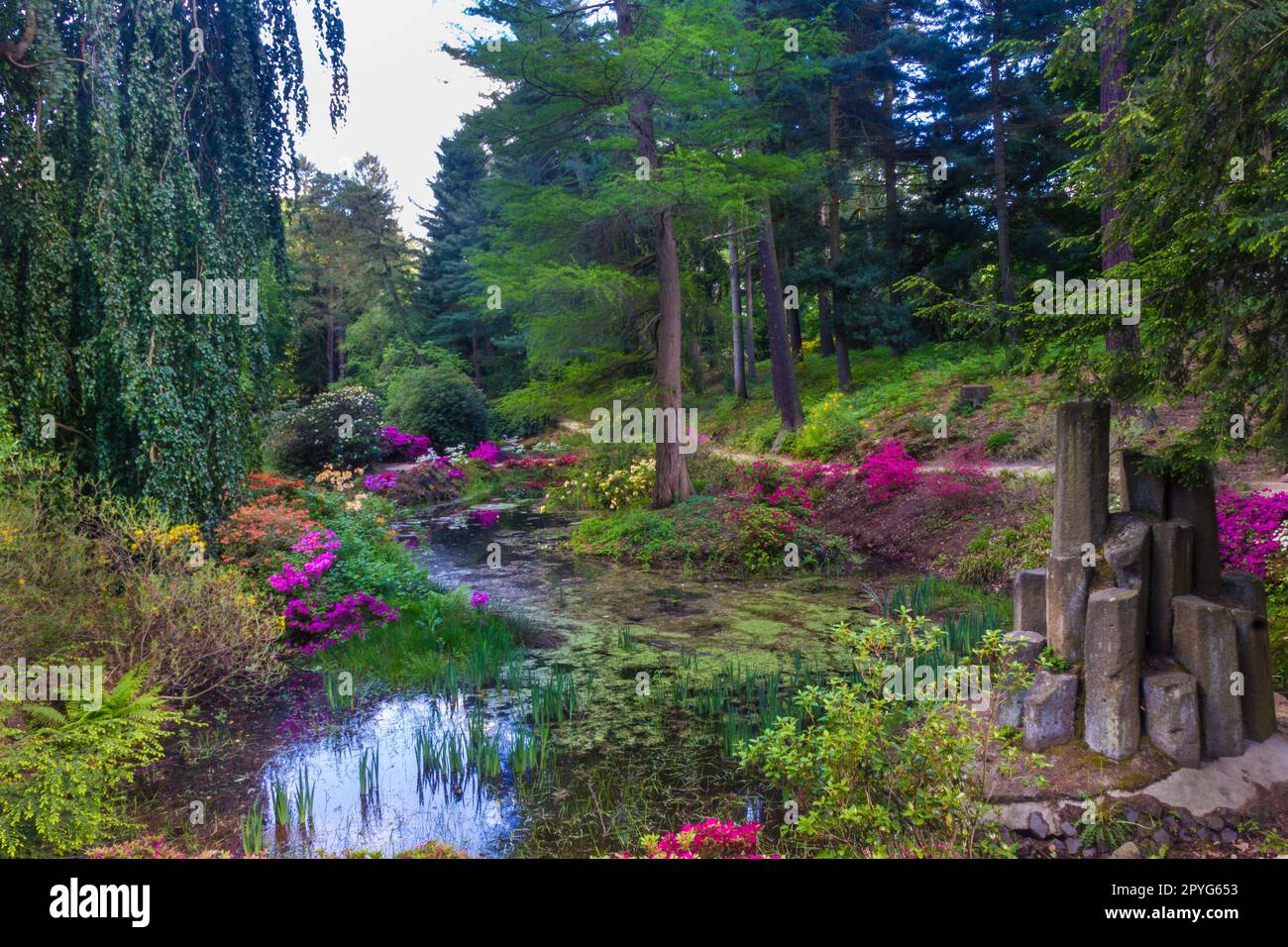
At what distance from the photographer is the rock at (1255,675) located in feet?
14.5

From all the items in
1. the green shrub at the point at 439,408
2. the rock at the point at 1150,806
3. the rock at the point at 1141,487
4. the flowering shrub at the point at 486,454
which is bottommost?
the rock at the point at 1150,806

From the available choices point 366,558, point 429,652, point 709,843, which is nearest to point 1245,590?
point 709,843

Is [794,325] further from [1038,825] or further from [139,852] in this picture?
[139,852]

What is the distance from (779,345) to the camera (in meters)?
19.8

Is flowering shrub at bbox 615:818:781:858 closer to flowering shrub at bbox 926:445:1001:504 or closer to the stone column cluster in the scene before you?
the stone column cluster

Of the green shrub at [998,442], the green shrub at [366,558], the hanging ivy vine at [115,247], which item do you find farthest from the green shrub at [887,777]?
the green shrub at [998,442]

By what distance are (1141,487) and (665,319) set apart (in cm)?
1054

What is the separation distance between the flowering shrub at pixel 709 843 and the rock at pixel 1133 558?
2.57 m

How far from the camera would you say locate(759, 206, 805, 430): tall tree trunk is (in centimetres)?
1975

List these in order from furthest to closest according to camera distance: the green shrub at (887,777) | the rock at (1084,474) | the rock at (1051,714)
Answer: the rock at (1084,474) → the rock at (1051,714) → the green shrub at (887,777)

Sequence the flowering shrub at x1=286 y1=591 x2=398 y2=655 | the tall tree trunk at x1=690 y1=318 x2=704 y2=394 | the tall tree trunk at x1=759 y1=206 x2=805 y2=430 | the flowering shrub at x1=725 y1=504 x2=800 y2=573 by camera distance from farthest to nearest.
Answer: the tall tree trunk at x1=690 y1=318 x2=704 y2=394 < the tall tree trunk at x1=759 y1=206 x2=805 y2=430 < the flowering shrub at x1=725 y1=504 x2=800 y2=573 < the flowering shrub at x1=286 y1=591 x2=398 y2=655

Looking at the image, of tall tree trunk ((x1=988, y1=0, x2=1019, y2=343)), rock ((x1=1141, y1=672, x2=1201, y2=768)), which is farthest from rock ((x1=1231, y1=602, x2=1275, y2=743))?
tall tree trunk ((x1=988, y1=0, x2=1019, y2=343))

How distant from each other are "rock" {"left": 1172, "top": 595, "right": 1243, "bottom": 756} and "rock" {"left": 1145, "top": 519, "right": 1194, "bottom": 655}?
187 millimetres

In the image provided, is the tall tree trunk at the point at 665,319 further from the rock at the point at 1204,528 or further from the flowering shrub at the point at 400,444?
the flowering shrub at the point at 400,444
